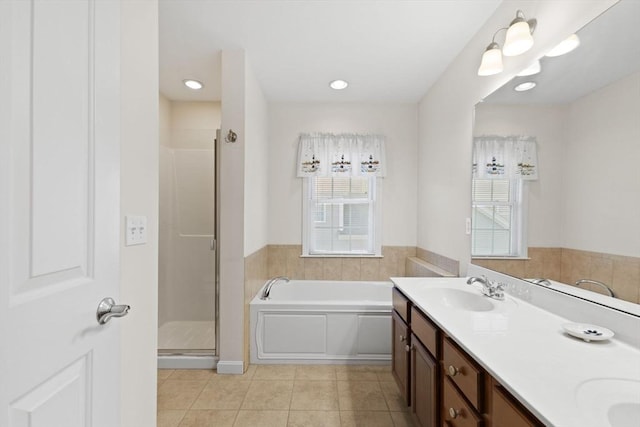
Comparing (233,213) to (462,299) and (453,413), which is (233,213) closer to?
(462,299)

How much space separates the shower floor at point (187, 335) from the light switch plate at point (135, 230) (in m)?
1.91

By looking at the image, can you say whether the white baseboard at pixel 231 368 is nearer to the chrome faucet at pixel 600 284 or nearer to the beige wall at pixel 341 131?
the beige wall at pixel 341 131

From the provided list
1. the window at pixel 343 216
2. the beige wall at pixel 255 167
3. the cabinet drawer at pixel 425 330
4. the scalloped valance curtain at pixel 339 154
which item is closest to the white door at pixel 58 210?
the cabinet drawer at pixel 425 330

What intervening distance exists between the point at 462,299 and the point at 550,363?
924mm

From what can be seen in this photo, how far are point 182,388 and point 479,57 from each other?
10.5 ft

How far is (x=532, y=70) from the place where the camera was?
1.66 m

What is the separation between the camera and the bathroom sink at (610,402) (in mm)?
734

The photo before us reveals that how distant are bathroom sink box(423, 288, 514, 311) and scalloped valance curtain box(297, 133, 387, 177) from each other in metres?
1.89

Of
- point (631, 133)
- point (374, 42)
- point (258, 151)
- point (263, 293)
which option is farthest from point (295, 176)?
point (631, 133)

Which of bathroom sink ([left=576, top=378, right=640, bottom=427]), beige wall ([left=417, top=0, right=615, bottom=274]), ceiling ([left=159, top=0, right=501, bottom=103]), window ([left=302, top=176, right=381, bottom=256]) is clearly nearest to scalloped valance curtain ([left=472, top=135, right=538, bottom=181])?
beige wall ([left=417, top=0, right=615, bottom=274])

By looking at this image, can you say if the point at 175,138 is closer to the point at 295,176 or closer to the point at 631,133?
the point at 295,176

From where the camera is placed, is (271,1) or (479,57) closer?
(271,1)

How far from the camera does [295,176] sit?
11.9 ft

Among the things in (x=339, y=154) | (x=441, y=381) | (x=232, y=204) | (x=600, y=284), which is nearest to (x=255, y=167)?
(x=232, y=204)
